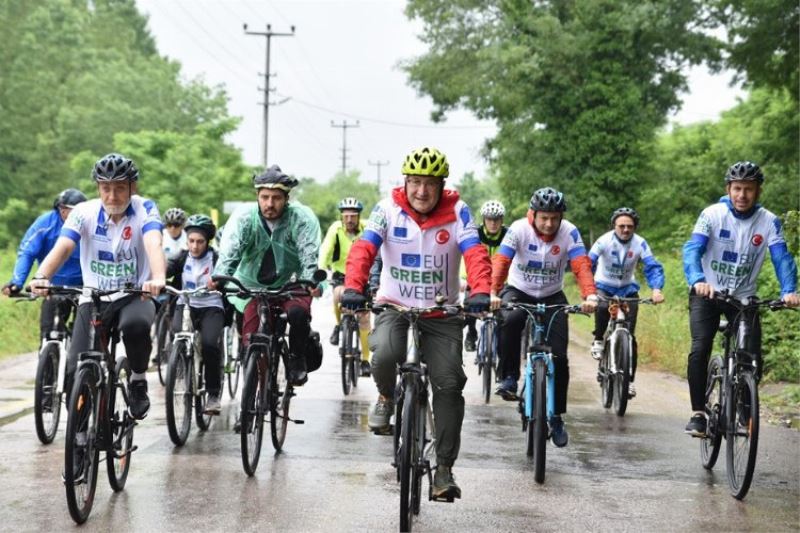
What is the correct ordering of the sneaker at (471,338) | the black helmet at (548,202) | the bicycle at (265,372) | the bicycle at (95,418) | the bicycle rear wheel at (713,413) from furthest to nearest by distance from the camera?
the sneaker at (471,338), the black helmet at (548,202), the bicycle rear wheel at (713,413), the bicycle at (265,372), the bicycle at (95,418)

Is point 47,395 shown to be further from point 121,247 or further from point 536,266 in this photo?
point 536,266

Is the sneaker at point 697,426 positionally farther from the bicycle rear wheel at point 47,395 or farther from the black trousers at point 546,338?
the bicycle rear wheel at point 47,395

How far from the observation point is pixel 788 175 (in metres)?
25.1

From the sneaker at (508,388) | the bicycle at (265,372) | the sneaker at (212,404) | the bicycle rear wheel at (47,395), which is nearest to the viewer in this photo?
the bicycle at (265,372)

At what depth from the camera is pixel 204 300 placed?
9.72 meters

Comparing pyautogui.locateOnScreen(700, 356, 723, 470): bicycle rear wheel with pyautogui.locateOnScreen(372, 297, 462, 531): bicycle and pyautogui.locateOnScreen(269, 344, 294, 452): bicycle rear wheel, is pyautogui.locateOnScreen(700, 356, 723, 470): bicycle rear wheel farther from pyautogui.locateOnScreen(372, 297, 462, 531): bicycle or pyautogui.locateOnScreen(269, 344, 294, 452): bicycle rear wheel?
pyautogui.locateOnScreen(269, 344, 294, 452): bicycle rear wheel

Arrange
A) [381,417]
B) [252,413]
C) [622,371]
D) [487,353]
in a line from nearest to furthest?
[381,417] < [252,413] < [622,371] < [487,353]

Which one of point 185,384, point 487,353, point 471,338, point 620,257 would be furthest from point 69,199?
point 471,338

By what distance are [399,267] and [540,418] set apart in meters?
1.67

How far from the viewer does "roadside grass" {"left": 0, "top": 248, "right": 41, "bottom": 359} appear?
16547mm

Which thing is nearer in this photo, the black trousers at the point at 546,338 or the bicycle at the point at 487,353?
the black trousers at the point at 546,338

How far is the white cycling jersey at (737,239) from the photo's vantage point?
844 cm

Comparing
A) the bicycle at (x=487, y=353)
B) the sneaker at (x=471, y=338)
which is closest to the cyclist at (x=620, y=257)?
the bicycle at (x=487, y=353)

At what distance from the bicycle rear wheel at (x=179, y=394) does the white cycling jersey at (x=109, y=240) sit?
63.5 inches
